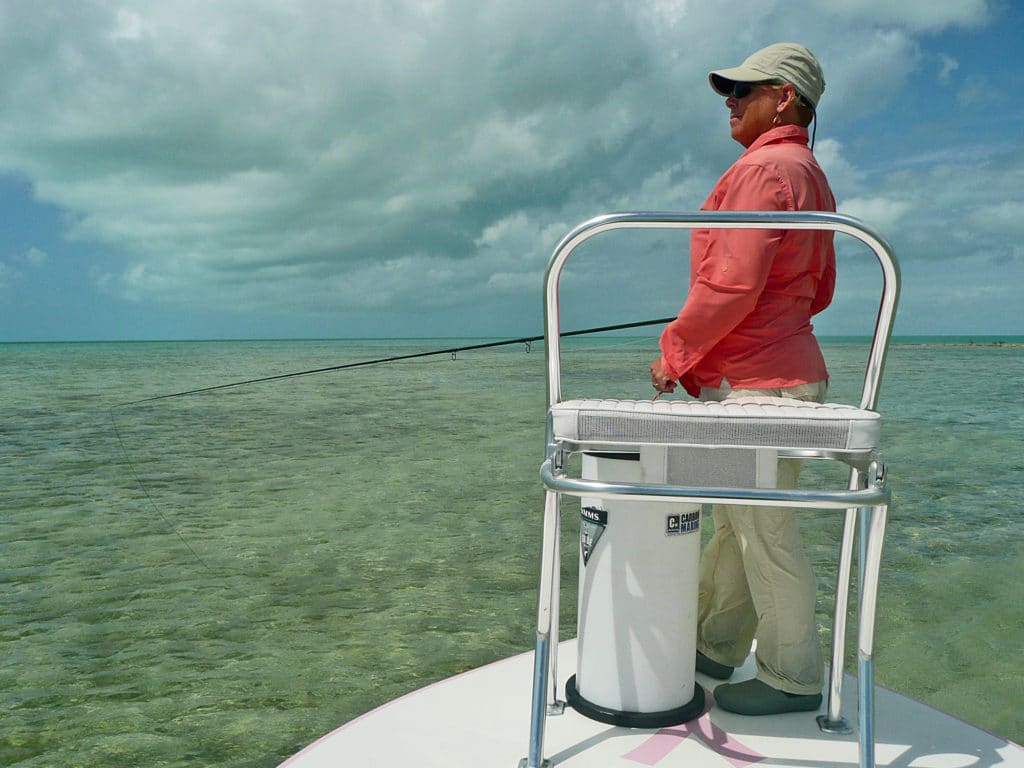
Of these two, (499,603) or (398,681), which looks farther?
(499,603)

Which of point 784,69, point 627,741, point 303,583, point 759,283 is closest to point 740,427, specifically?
point 759,283

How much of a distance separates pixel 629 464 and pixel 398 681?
69.1 inches

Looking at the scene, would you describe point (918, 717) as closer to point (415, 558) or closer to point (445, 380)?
point (415, 558)

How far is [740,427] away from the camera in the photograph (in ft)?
4.99

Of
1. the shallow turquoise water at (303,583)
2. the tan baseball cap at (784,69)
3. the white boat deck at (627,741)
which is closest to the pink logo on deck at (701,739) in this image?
the white boat deck at (627,741)

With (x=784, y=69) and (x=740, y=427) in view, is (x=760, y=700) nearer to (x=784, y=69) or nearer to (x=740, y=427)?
(x=740, y=427)

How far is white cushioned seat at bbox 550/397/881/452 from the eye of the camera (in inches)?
59.7

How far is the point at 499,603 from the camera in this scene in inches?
161

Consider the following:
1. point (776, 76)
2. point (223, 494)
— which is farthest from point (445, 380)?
point (776, 76)

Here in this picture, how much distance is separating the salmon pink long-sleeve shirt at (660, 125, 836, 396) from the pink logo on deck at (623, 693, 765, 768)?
2.90 ft

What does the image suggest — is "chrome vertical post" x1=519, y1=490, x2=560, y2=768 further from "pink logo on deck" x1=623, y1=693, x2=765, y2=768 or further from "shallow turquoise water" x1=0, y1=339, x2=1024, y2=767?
"shallow turquoise water" x1=0, y1=339, x2=1024, y2=767

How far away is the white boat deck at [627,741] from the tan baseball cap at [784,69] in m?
1.68

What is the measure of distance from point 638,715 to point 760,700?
0.35 meters

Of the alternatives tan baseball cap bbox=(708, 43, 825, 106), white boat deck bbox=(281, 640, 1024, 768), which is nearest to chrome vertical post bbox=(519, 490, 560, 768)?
white boat deck bbox=(281, 640, 1024, 768)
